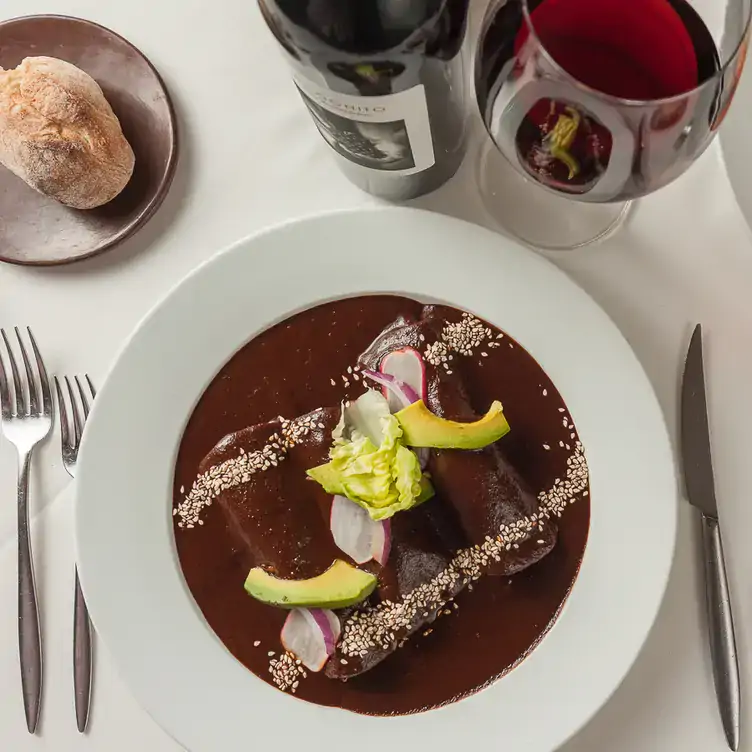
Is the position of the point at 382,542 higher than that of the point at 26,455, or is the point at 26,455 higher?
the point at 26,455

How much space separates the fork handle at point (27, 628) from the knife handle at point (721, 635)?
1.13 m

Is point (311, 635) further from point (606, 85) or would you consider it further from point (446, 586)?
point (606, 85)

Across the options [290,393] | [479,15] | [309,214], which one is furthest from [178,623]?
[479,15]

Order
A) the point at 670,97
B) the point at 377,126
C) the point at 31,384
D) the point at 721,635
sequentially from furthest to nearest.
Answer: the point at 31,384 → the point at 721,635 → the point at 377,126 → the point at 670,97

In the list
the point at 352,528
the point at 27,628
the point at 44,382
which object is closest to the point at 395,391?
the point at 352,528

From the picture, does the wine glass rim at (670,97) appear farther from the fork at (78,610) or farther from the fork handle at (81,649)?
the fork handle at (81,649)

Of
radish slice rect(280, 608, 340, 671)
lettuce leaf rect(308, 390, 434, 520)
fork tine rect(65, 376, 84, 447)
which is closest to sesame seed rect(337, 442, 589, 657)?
radish slice rect(280, 608, 340, 671)

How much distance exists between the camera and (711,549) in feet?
4.15

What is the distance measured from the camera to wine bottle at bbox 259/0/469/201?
33.4 inches

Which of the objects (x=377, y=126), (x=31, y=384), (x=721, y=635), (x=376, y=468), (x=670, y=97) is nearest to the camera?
(x=670, y=97)

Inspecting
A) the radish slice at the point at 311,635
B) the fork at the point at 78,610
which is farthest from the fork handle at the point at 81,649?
the radish slice at the point at 311,635

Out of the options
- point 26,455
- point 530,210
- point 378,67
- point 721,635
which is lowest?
point 721,635

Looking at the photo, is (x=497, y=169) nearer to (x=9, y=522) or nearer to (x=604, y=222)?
(x=604, y=222)

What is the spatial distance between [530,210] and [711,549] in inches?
24.9
